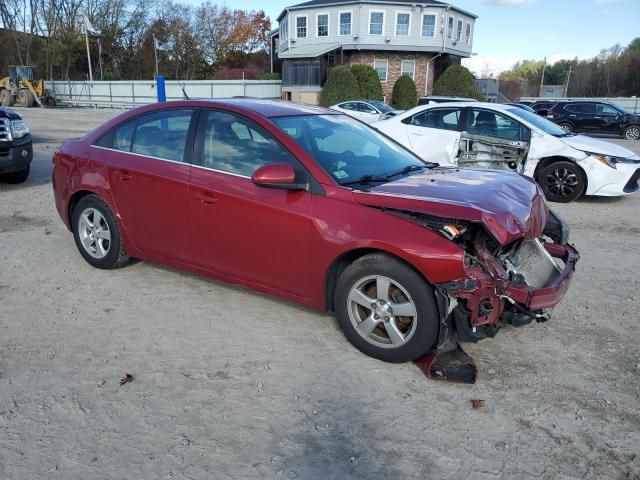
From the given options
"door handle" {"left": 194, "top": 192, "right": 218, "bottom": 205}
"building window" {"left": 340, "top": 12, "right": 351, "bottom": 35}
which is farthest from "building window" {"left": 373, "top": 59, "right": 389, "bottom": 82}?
"door handle" {"left": 194, "top": 192, "right": 218, "bottom": 205}

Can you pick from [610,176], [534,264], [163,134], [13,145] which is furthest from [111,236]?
[610,176]

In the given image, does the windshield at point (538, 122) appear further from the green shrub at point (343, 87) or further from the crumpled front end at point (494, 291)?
the green shrub at point (343, 87)

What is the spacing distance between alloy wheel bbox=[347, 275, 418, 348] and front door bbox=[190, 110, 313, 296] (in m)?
0.45

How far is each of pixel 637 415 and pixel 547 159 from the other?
20.9ft

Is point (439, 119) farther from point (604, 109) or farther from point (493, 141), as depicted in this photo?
point (604, 109)

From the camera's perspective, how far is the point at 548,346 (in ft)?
12.6

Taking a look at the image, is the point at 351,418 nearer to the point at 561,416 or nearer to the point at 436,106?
the point at 561,416

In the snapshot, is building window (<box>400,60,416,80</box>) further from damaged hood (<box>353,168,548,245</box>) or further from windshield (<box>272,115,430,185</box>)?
damaged hood (<box>353,168,548,245</box>)

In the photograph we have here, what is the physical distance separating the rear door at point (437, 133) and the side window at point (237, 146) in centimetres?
585

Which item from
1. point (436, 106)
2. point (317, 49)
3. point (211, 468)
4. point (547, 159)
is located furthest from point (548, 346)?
point (317, 49)

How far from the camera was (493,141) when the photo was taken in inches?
352

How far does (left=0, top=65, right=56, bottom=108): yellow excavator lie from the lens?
35656 mm

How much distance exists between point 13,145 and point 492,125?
26.0 feet

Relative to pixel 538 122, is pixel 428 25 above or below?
above
